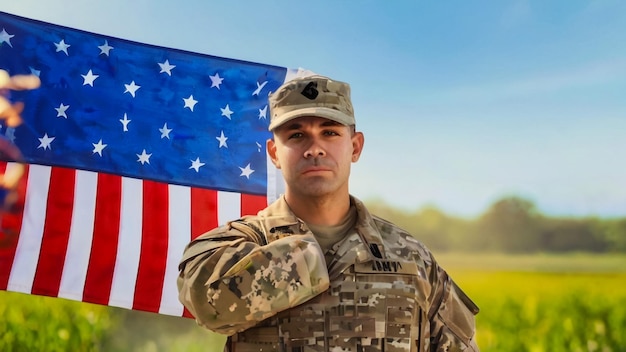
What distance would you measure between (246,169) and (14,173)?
1.81 metres

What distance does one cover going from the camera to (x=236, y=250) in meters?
2.07

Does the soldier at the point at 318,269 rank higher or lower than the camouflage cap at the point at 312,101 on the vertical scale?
lower

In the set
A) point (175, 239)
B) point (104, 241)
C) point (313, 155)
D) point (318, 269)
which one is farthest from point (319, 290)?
point (104, 241)

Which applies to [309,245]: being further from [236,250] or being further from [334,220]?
[334,220]

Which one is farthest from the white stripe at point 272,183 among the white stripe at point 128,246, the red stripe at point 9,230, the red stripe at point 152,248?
the red stripe at point 9,230

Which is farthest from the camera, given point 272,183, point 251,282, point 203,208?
point 272,183

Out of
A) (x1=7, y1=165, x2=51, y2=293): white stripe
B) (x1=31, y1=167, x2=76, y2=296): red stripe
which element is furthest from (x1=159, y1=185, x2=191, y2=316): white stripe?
(x1=7, y1=165, x2=51, y2=293): white stripe

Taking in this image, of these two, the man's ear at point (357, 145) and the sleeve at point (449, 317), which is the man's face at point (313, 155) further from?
the sleeve at point (449, 317)

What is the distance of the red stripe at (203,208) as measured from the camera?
498 cm

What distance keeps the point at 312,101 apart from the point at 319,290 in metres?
0.75

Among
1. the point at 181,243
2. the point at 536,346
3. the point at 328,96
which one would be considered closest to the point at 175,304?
the point at 181,243

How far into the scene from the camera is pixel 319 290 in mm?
2051

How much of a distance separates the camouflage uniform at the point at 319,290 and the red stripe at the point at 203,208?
8.68ft

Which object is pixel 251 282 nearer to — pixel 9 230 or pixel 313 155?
pixel 313 155
